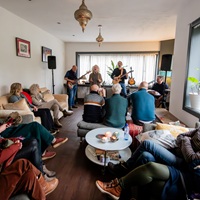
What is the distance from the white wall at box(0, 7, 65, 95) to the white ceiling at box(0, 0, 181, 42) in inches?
7.7

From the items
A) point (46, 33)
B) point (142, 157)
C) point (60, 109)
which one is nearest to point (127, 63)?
point (46, 33)

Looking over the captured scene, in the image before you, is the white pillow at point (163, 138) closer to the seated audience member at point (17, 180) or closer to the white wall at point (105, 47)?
the seated audience member at point (17, 180)

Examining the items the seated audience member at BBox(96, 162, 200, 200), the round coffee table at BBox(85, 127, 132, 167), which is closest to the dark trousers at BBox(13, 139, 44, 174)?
the round coffee table at BBox(85, 127, 132, 167)

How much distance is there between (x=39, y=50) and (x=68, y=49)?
2185 millimetres

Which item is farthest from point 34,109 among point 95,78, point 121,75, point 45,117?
point 121,75

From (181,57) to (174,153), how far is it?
6.17ft

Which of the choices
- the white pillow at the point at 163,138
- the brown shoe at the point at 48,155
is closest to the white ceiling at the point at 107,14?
the white pillow at the point at 163,138

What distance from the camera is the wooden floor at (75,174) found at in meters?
1.59

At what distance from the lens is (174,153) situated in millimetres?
1655

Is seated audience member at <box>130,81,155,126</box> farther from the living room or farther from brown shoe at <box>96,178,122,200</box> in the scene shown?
brown shoe at <box>96,178,122,200</box>

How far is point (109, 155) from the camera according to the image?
2.06 metres

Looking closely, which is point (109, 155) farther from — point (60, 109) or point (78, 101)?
point (78, 101)

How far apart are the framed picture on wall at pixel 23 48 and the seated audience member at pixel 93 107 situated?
7.10 feet

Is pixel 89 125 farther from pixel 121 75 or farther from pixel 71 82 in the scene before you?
pixel 121 75
